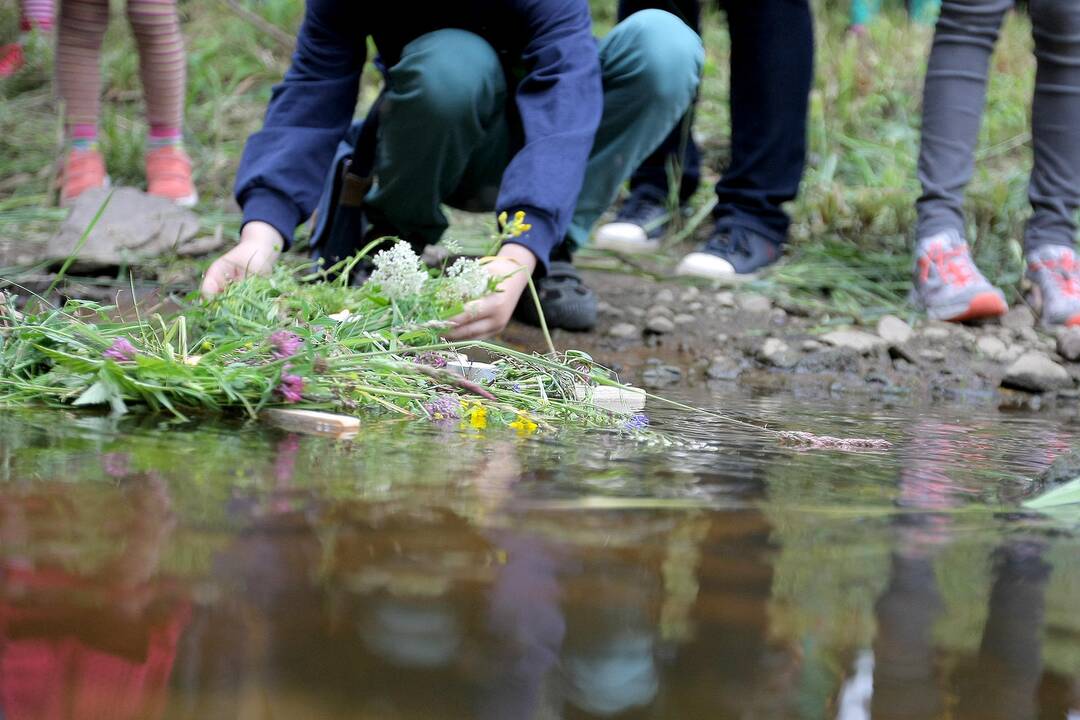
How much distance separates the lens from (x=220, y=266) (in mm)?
2049

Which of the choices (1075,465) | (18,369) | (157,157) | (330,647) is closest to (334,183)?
(157,157)

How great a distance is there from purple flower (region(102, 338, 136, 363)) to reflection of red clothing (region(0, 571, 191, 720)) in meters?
0.78

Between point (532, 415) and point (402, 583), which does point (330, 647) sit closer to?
point (402, 583)

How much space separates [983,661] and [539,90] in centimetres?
197

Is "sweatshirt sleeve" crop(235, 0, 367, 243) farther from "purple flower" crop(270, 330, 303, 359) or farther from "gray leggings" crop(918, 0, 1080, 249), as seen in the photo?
"gray leggings" crop(918, 0, 1080, 249)

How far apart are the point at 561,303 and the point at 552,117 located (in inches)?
20.2

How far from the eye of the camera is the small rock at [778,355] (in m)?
2.77

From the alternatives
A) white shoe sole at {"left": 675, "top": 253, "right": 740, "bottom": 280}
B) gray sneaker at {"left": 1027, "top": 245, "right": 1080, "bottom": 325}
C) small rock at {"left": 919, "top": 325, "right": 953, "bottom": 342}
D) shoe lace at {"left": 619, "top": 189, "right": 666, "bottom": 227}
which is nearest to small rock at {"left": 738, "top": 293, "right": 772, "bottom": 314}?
white shoe sole at {"left": 675, "top": 253, "right": 740, "bottom": 280}

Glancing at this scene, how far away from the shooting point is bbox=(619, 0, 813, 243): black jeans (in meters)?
3.20

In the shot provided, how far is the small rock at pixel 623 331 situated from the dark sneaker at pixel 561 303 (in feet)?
0.21

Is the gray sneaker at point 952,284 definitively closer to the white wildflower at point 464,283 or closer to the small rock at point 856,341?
the small rock at point 856,341

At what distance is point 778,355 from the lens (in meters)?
2.79

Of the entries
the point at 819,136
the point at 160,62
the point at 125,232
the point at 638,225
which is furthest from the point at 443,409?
the point at 819,136

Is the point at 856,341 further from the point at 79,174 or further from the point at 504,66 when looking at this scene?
the point at 79,174
